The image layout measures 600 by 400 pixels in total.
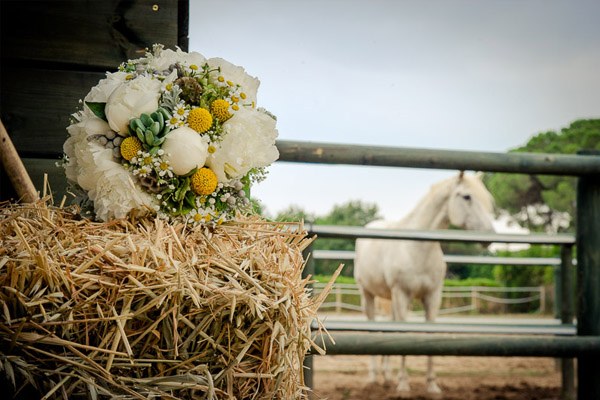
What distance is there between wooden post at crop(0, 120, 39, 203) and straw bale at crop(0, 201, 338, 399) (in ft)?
0.99

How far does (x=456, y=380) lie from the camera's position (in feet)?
17.4

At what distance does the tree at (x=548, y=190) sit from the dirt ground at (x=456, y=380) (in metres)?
16.0

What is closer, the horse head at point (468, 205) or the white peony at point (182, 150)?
the white peony at point (182, 150)

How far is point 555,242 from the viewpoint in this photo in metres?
2.76

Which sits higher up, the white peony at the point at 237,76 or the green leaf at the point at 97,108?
the white peony at the point at 237,76

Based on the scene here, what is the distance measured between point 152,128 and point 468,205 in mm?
4382

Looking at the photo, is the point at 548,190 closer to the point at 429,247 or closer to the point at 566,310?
the point at 429,247

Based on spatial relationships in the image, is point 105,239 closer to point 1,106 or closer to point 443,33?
point 1,106

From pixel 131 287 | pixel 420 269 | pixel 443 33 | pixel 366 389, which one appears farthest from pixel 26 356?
pixel 443 33

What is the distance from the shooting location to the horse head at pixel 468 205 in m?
5.14

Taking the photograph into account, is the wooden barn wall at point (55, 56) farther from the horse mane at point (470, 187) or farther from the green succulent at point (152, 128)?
the horse mane at point (470, 187)

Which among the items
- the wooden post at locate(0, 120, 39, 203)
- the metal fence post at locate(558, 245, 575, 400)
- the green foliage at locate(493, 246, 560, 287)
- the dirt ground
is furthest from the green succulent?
the green foliage at locate(493, 246, 560, 287)

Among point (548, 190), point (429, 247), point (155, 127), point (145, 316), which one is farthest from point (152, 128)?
point (548, 190)

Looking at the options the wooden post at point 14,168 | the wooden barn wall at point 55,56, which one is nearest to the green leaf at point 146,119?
the wooden post at point 14,168
